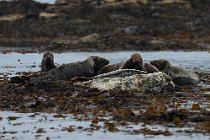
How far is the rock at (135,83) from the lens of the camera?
43.7ft

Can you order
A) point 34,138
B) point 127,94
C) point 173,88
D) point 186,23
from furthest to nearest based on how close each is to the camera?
point 186,23, point 173,88, point 127,94, point 34,138

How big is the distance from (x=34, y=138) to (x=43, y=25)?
135ft

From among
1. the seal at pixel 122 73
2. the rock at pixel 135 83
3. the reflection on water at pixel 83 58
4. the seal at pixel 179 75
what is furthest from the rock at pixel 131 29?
the rock at pixel 135 83

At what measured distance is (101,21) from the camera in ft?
160

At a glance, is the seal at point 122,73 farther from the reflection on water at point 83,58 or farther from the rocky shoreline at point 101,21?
the rocky shoreline at point 101,21

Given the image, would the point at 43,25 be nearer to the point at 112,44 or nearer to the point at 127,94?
the point at 112,44

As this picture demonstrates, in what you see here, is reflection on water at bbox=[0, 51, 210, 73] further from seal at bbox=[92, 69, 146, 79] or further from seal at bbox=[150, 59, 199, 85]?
seal at bbox=[92, 69, 146, 79]

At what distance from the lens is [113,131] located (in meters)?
9.21

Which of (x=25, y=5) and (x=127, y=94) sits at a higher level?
(x=25, y=5)

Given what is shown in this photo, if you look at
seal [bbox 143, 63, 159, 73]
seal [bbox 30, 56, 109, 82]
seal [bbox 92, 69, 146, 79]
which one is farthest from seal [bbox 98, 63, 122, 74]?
seal [bbox 92, 69, 146, 79]

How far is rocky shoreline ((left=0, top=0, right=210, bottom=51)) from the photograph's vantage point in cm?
4409

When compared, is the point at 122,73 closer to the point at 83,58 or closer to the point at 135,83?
the point at 135,83

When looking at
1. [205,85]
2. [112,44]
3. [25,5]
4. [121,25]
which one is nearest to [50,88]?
[205,85]

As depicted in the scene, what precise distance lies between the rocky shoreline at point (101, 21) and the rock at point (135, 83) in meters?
26.1
